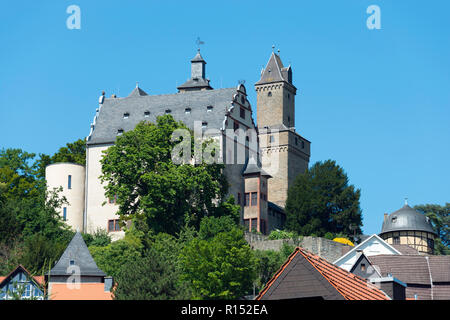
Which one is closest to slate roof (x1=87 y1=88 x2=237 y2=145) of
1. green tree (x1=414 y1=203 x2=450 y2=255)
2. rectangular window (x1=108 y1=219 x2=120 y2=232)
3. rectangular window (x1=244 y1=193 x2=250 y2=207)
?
rectangular window (x1=244 y1=193 x2=250 y2=207)

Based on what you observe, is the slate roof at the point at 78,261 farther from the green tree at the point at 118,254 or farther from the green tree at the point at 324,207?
the green tree at the point at 324,207

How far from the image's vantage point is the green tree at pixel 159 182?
64.4 meters

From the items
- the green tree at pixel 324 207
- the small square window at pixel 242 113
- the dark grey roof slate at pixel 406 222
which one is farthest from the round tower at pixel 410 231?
the small square window at pixel 242 113

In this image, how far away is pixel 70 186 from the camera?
2918 inches

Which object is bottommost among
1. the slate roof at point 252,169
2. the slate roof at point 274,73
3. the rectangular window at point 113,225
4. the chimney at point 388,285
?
the chimney at point 388,285

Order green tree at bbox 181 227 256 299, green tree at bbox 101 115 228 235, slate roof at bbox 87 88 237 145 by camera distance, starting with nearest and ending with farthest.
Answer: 1. green tree at bbox 181 227 256 299
2. green tree at bbox 101 115 228 235
3. slate roof at bbox 87 88 237 145

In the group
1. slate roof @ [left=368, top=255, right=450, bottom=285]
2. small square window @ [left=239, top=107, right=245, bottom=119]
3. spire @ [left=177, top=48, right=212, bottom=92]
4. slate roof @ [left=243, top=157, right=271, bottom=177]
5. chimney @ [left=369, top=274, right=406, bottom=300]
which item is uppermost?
spire @ [left=177, top=48, right=212, bottom=92]

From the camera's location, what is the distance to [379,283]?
27.3 meters

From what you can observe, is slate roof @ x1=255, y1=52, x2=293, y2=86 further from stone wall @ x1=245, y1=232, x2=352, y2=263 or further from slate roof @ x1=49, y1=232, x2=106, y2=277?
slate roof @ x1=49, y1=232, x2=106, y2=277

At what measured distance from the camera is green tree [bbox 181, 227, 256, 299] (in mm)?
51312

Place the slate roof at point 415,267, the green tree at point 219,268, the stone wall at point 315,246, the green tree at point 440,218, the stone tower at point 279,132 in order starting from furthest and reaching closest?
the green tree at point 440,218, the stone tower at point 279,132, the stone wall at point 315,246, the slate roof at point 415,267, the green tree at point 219,268

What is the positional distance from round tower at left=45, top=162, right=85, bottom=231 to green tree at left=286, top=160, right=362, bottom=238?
677 inches

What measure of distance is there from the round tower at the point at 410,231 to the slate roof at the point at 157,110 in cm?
1778

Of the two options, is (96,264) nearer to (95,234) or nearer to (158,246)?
(158,246)
